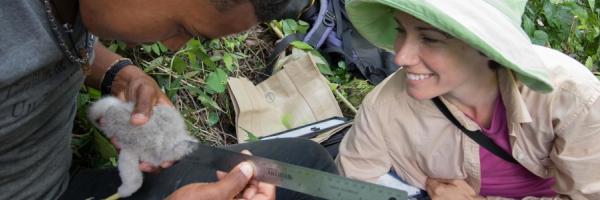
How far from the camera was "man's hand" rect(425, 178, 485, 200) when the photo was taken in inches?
94.4

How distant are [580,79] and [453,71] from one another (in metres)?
0.43

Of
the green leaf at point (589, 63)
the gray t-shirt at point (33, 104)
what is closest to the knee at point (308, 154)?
the gray t-shirt at point (33, 104)

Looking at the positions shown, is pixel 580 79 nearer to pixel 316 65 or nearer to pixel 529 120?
pixel 529 120

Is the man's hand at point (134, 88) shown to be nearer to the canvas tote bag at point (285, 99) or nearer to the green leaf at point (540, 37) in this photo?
the canvas tote bag at point (285, 99)

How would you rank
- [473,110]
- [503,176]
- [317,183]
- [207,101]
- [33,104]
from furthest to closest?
[207,101] → [503,176] → [473,110] → [317,183] → [33,104]

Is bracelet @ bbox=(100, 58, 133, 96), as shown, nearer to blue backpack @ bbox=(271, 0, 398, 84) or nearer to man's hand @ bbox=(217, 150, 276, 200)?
man's hand @ bbox=(217, 150, 276, 200)

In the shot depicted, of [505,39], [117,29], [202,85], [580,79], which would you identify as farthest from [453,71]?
[202,85]

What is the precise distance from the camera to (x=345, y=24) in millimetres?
4098

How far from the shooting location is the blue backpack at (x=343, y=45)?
3916 millimetres

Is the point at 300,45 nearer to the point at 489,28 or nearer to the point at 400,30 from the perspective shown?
the point at 400,30

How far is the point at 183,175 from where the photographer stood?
2.02 m

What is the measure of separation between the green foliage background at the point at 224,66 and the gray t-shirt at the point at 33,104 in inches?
22.9

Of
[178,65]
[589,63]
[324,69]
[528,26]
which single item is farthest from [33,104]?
[589,63]

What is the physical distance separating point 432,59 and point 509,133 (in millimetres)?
420
